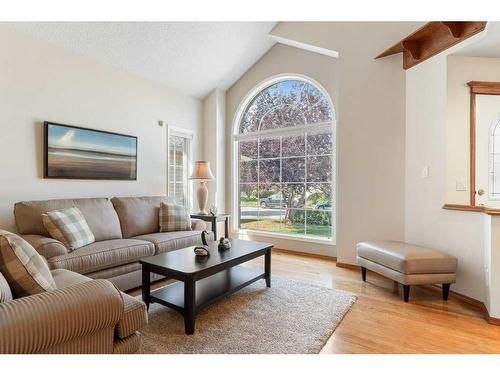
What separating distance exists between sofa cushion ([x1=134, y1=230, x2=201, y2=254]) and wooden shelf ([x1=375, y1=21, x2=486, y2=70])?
3130 mm

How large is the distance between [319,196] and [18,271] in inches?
143

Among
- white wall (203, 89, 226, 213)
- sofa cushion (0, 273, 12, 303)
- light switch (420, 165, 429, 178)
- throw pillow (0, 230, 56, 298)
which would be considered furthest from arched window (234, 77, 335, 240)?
sofa cushion (0, 273, 12, 303)

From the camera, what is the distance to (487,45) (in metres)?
2.56

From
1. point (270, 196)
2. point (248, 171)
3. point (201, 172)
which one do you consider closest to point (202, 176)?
point (201, 172)

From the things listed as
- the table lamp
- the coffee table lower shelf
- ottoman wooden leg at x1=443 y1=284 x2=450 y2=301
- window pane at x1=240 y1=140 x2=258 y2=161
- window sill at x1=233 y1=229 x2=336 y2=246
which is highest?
window pane at x1=240 y1=140 x2=258 y2=161

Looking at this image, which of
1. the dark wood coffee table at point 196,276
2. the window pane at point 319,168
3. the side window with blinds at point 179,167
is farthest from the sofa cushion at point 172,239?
the window pane at point 319,168

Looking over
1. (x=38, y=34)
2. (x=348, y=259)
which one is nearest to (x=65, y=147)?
(x=38, y=34)

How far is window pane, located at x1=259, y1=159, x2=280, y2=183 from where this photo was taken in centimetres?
462

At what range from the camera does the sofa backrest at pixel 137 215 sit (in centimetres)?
332

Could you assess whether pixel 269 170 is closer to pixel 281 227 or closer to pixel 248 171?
pixel 248 171

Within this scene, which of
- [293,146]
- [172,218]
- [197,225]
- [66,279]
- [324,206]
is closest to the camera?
[66,279]

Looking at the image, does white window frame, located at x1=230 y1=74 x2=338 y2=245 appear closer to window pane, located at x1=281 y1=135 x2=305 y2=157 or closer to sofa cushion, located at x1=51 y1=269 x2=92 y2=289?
window pane, located at x1=281 y1=135 x2=305 y2=157

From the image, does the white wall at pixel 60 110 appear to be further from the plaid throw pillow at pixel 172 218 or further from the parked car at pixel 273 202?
the parked car at pixel 273 202

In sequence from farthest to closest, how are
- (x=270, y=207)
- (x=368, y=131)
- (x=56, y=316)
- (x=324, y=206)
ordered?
(x=270, y=207) → (x=324, y=206) → (x=368, y=131) → (x=56, y=316)
